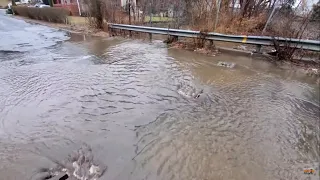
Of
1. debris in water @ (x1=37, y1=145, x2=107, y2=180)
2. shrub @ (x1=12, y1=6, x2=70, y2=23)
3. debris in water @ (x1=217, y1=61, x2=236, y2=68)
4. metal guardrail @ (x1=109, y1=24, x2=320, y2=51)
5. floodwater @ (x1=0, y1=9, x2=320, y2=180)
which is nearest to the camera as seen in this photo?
debris in water @ (x1=37, y1=145, x2=107, y2=180)

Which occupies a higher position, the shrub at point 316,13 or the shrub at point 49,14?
the shrub at point 316,13

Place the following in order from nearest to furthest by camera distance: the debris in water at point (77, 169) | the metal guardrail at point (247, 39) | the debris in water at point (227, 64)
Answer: the debris in water at point (77, 169)
the metal guardrail at point (247, 39)
the debris in water at point (227, 64)

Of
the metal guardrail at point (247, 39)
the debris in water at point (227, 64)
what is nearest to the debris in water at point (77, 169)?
the debris in water at point (227, 64)

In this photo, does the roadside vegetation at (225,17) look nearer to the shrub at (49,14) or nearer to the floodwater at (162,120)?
the floodwater at (162,120)

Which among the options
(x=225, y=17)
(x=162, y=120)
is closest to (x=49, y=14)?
(x=225, y=17)

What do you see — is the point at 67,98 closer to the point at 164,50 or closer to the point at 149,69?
the point at 149,69

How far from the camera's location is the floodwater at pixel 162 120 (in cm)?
297

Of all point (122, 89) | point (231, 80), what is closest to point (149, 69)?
point (122, 89)

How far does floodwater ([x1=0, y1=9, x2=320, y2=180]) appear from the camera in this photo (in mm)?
2975

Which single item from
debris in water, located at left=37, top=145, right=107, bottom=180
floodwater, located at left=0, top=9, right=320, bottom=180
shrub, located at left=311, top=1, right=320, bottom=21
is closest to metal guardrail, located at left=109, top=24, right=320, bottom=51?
floodwater, located at left=0, top=9, right=320, bottom=180

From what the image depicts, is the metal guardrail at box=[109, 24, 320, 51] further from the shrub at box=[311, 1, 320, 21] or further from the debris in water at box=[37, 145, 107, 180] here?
the debris in water at box=[37, 145, 107, 180]

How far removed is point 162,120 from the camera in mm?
4043

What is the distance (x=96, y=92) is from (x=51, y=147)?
214 centimetres

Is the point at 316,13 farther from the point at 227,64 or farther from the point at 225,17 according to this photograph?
the point at 225,17
